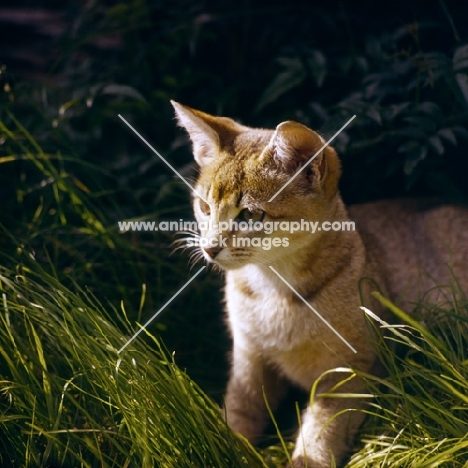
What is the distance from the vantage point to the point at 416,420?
166 cm

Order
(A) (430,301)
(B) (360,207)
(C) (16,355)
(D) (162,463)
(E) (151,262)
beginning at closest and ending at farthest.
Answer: (D) (162,463)
(C) (16,355)
(A) (430,301)
(B) (360,207)
(E) (151,262)

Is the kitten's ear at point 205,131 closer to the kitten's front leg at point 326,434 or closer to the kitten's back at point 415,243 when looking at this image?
the kitten's back at point 415,243

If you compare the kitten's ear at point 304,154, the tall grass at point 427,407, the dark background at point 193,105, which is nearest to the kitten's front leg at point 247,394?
the dark background at point 193,105

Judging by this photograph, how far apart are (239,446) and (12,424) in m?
0.55

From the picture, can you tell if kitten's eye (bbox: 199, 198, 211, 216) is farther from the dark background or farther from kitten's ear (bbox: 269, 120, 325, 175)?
the dark background

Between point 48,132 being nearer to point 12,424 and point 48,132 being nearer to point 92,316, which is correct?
point 92,316

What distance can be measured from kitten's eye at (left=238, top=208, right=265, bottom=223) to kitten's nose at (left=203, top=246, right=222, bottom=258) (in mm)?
112

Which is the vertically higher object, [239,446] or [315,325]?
[315,325]

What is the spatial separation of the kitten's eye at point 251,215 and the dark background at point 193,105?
0.56 metres

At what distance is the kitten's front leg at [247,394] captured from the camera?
217 cm

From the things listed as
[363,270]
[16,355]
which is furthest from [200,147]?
[16,355]

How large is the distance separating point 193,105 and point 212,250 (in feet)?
3.75

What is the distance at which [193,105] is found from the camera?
2.89 meters

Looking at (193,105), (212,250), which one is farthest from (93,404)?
(193,105)
